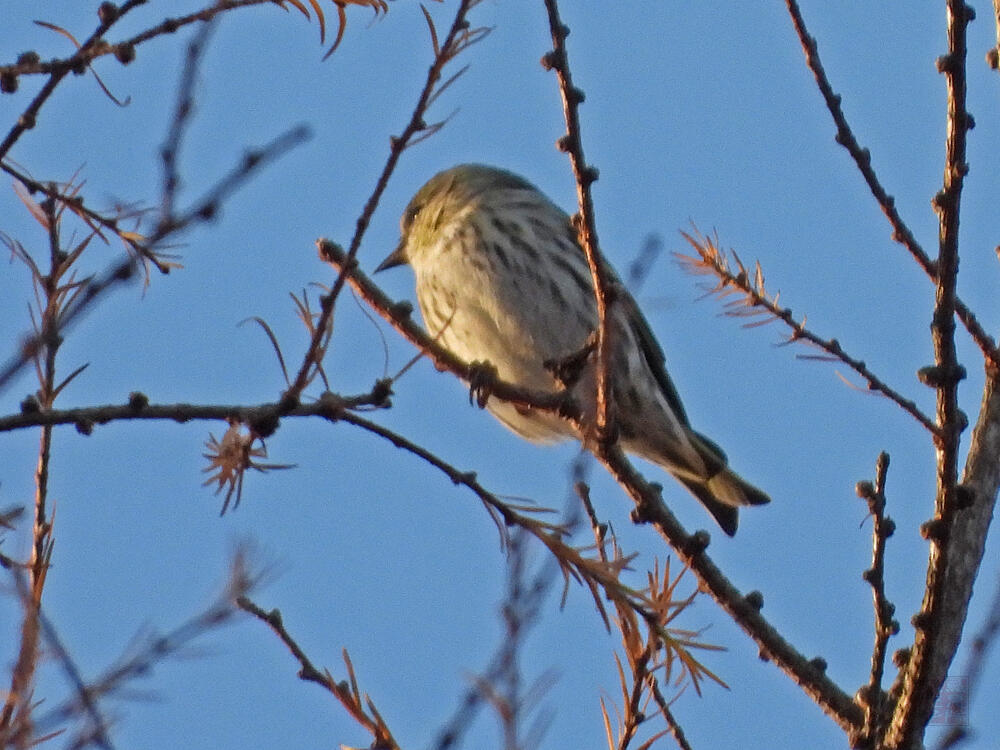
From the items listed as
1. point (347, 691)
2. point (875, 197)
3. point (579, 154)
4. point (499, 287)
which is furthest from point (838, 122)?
point (499, 287)

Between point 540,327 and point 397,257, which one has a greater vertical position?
point 397,257

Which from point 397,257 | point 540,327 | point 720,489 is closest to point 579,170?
point 540,327

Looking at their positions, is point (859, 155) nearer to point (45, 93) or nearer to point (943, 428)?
point (943, 428)

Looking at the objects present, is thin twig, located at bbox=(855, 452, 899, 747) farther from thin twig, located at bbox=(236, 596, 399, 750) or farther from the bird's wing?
the bird's wing

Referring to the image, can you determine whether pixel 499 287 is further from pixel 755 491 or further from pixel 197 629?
pixel 197 629

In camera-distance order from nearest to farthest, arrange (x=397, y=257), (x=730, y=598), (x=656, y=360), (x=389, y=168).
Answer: (x=389, y=168), (x=730, y=598), (x=656, y=360), (x=397, y=257)

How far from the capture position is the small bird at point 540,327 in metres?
4.21

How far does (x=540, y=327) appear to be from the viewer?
422 cm

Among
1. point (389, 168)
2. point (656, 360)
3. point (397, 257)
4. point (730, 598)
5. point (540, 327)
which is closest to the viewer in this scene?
point (389, 168)

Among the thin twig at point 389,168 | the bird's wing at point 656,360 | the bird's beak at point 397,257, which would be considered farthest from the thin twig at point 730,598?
the bird's beak at point 397,257

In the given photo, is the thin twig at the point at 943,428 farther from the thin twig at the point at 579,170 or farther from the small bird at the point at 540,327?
the small bird at the point at 540,327

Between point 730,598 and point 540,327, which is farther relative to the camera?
point 540,327

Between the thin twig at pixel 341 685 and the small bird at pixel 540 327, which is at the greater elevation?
the small bird at pixel 540 327

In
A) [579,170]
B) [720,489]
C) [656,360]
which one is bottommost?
[579,170]
